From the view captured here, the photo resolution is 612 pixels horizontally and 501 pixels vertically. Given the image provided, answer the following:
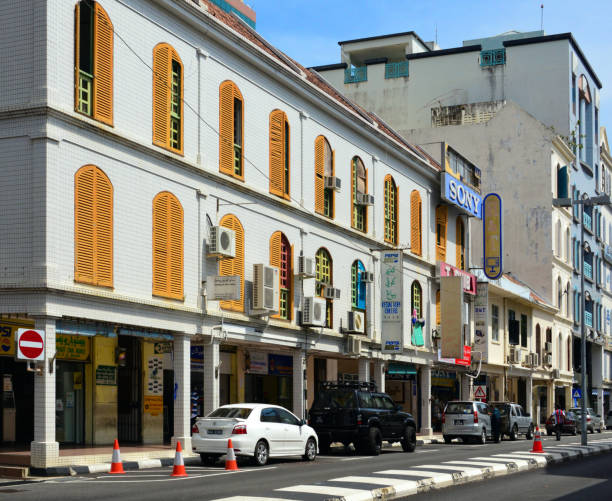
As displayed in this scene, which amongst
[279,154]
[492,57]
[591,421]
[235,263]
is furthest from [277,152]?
[492,57]

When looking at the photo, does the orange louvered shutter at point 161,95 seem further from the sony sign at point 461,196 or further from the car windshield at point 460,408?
the sony sign at point 461,196

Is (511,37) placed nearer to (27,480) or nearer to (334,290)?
(334,290)

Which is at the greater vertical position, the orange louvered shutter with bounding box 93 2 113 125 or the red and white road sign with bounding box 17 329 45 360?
the orange louvered shutter with bounding box 93 2 113 125

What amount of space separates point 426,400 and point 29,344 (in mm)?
26340

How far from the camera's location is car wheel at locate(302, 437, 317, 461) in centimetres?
2464

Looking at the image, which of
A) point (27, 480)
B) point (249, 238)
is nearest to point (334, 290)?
point (249, 238)

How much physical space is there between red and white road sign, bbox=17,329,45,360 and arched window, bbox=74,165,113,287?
275 centimetres

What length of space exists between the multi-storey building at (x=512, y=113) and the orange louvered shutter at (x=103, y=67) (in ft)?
129

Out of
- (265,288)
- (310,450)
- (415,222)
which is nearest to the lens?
(310,450)

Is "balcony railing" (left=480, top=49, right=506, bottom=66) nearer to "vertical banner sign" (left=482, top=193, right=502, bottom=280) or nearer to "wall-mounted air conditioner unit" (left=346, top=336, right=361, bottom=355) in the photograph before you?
"vertical banner sign" (left=482, top=193, right=502, bottom=280)

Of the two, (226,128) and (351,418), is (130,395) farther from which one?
(226,128)

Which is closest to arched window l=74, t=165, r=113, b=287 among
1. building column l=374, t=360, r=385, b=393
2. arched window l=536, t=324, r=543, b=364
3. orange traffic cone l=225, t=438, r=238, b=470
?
orange traffic cone l=225, t=438, r=238, b=470

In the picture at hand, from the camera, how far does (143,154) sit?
25.1 meters

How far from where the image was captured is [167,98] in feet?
86.3
